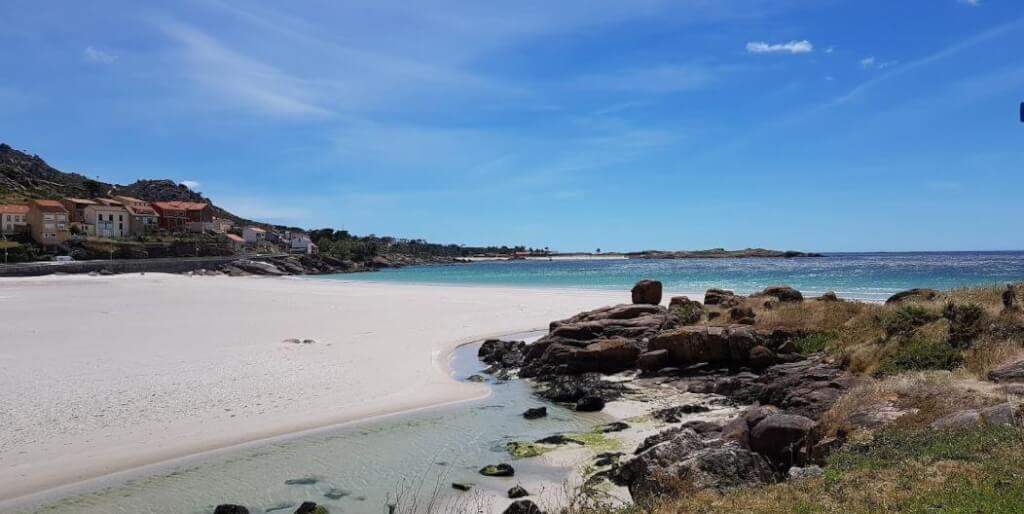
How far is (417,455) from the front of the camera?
1387 cm

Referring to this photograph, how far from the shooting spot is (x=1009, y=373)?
1288 centimetres

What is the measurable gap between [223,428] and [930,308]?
20.1m

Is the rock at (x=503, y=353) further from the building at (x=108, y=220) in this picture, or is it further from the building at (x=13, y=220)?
the building at (x=108, y=220)

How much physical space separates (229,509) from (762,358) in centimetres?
1616

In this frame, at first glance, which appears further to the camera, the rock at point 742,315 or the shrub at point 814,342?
the rock at point 742,315

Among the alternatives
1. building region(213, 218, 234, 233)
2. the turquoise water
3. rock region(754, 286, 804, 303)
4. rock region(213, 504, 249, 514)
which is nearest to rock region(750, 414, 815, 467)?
rock region(213, 504, 249, 514)

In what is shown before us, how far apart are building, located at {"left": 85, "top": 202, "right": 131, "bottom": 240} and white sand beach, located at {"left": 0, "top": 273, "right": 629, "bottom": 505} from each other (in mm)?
81853

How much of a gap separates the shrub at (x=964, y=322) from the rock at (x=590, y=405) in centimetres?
922

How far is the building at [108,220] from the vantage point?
116062mm

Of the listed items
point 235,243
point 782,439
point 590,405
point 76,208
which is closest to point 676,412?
point 590,405

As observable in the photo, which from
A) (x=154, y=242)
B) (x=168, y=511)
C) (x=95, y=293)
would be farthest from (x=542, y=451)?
(x=154, y=242)

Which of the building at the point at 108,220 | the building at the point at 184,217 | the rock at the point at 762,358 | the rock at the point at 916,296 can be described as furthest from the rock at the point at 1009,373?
the building at the point at 184,217

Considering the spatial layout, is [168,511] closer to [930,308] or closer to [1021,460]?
[1021,460]

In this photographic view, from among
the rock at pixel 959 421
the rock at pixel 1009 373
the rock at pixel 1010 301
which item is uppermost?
the rock at pixel 1010 301
